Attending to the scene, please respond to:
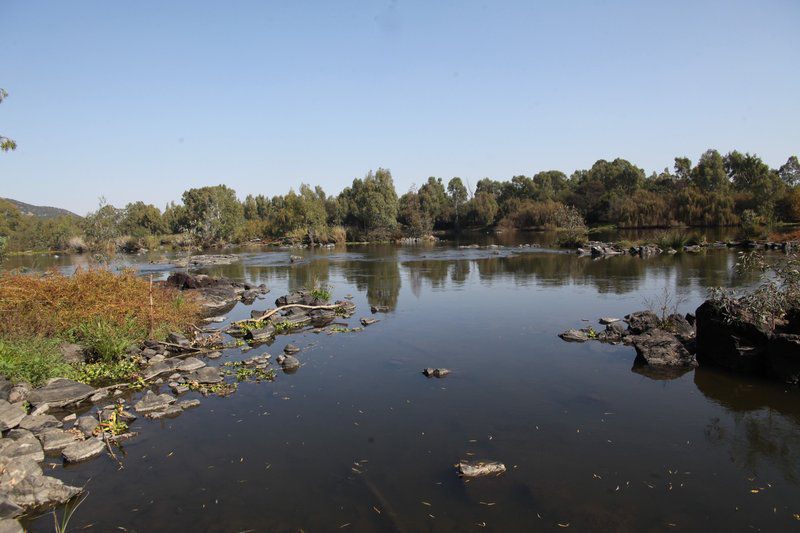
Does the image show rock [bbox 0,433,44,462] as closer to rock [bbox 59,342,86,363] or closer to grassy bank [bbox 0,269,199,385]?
grassy bank [bbox 0,269,199,385]

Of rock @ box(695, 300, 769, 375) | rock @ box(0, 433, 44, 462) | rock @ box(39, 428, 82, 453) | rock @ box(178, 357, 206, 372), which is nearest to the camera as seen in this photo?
rock @ box(0, 433, 44, 462)

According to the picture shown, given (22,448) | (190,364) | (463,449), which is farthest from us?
(190,364)

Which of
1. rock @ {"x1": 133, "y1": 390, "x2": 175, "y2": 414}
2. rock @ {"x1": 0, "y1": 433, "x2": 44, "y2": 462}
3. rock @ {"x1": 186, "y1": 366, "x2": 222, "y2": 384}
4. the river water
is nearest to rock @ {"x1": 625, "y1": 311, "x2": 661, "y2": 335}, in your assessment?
the river water

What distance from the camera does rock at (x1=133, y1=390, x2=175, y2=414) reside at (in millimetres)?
11922

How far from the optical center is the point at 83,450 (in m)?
9.73

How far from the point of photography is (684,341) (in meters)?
16.0

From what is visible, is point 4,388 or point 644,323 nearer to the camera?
point 4,388

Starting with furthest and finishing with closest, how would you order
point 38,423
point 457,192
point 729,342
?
point 457,192
point 729,342
point 38,423

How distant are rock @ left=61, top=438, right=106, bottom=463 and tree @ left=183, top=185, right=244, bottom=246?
75.1 m

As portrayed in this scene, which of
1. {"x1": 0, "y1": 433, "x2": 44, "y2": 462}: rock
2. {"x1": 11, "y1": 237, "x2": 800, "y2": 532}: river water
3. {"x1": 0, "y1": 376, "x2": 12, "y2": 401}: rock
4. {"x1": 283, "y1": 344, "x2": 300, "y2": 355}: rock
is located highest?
{"x1": 0, "y1": 376, "x2": 12, "y2": 401}: rock

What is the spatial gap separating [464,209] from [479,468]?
125 metres

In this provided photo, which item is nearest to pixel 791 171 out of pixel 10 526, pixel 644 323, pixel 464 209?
pixel 464 209

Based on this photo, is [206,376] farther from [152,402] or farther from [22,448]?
[22,448]

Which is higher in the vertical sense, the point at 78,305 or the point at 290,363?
the point at 78,305
